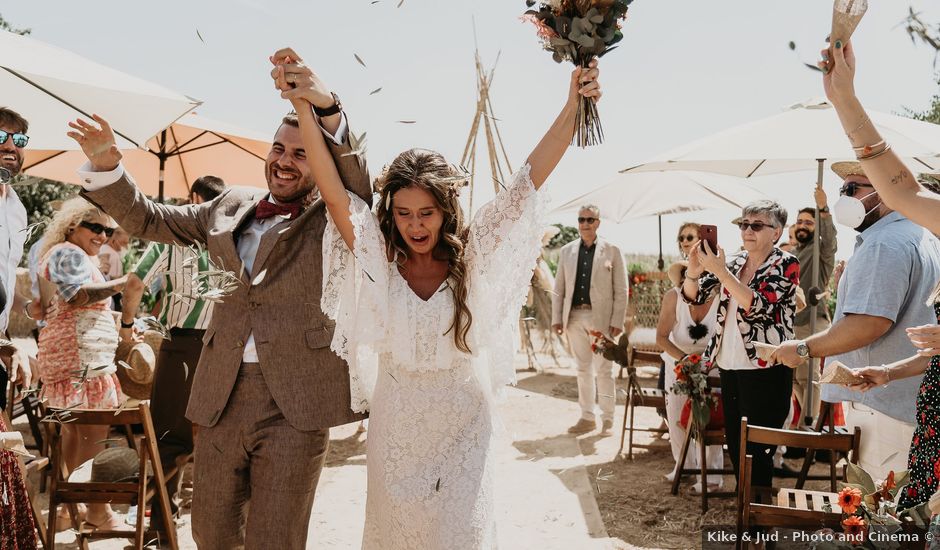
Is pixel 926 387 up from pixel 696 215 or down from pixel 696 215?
down

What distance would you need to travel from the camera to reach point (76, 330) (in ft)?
16.6

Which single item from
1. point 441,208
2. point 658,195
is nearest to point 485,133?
point 658,195

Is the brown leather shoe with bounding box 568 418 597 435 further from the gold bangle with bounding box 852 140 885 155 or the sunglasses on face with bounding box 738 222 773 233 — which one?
the gold bangle with bounding box 852 140 885 155

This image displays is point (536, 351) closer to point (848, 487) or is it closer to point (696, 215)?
point (696, 215)

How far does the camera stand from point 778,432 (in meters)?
3.75

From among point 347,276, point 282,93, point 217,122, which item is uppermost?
point 217,122

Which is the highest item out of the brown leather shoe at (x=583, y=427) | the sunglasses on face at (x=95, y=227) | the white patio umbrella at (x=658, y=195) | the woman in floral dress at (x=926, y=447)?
the white patio umbrella at (x=658, y=195)

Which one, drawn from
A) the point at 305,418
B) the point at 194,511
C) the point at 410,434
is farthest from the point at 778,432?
the point at 194,511

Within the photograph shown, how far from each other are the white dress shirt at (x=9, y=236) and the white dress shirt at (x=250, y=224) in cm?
79

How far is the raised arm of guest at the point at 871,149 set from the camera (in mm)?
2311

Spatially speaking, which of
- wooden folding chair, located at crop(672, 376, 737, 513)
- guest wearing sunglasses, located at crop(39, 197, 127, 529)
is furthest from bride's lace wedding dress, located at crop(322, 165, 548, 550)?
wooden folding chair, located at crop(672, 376, 737, 513)

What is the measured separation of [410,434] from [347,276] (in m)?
0.61

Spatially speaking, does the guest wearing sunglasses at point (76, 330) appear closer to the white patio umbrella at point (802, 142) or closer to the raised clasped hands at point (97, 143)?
the raised clasped hands at point (97, 143)

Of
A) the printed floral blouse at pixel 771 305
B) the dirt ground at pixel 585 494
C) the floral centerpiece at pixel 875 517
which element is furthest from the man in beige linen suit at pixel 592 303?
the floral centerpiece at pixel 875 517
